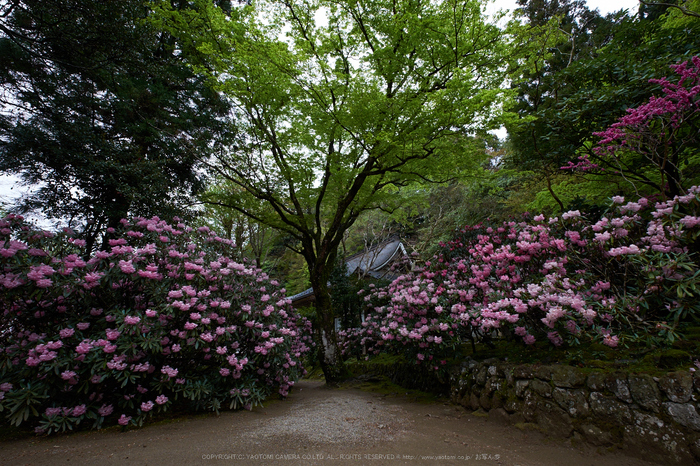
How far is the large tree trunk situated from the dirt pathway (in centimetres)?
284

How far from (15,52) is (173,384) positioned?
6180 mm

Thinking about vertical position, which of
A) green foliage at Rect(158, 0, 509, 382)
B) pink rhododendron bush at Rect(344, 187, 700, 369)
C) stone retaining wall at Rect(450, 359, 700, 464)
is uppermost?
green foliage at Rect(158, 0, 509, 382)

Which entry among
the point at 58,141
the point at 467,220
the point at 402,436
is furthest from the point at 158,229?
the point at 467,220

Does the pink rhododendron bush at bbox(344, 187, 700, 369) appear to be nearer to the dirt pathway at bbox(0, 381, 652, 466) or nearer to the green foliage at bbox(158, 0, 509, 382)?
the dirt pathway at bbox(0, 381, 652, 466)

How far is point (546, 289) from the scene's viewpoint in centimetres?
300

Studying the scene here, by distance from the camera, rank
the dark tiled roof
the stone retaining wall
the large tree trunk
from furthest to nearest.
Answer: the dark tiled roof → the large tree trunk → the stone retaining wall

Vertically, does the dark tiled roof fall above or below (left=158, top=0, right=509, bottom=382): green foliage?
below

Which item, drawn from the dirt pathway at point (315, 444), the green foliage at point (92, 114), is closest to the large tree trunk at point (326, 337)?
the dirt pathway at point (315, 444)

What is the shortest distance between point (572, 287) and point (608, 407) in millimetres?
1097

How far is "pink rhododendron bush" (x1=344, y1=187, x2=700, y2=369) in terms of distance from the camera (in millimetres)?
2508

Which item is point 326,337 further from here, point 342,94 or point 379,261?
point 379,261

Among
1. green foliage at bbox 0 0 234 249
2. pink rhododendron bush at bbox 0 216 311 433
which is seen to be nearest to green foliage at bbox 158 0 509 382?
green foliage at bbox 0 0 234 249

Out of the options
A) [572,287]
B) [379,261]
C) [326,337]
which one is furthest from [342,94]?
[379,261]

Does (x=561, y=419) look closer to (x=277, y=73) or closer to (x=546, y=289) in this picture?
(x=546, y=289)
